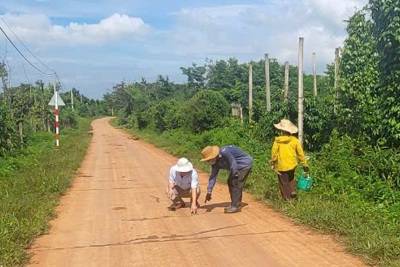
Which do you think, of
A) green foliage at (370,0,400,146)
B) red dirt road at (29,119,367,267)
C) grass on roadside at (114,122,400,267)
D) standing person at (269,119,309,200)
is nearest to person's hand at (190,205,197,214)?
red dirt road at (29,119,367,267)

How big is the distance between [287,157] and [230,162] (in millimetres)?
1083

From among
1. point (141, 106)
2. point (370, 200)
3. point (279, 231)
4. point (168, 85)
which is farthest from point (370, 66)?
point (168, 85)

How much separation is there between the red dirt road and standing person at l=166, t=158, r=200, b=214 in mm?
284

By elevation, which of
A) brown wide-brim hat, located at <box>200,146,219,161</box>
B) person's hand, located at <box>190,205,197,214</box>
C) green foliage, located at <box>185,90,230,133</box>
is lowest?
person's hand, located at <box>190,205,197,214</box>

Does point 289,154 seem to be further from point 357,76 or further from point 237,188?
point 357,76

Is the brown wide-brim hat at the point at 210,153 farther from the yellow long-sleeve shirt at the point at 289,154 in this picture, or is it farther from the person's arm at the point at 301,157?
the person's arm at the point at 301,157

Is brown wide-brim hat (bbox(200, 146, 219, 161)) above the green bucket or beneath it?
above

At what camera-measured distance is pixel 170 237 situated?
6.71 metres

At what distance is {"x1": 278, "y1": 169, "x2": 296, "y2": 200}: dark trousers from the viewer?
8.67 meters

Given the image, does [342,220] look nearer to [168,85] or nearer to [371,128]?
[371,128]

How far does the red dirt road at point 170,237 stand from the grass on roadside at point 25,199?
21 cm

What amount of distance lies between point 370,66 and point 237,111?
1062 centimetres

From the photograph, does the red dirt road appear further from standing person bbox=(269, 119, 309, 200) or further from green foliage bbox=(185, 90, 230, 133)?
green foliage bbox=(185, 90, 230, 133)

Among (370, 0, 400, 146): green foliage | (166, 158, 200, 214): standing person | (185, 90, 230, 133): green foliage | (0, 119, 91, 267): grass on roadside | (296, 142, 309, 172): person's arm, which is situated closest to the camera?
(0, 119, 91, 267): grass on roadside
